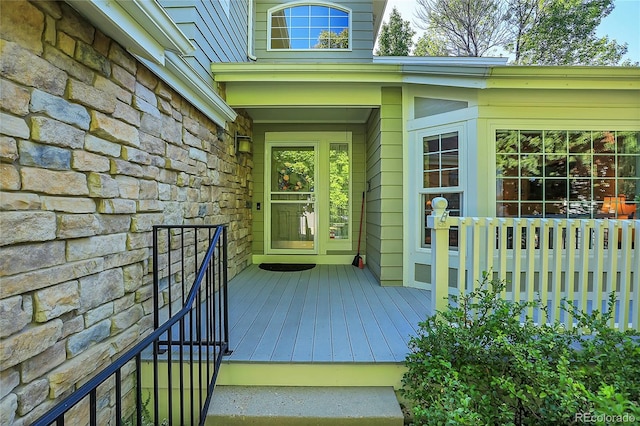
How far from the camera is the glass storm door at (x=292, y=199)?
531cm

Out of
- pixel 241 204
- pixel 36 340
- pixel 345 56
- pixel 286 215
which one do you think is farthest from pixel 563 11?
pixel 36 340

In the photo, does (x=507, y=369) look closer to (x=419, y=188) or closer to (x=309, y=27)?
(x=419, y=188)

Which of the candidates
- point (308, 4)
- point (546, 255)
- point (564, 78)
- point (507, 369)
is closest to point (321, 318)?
point (507, 369)

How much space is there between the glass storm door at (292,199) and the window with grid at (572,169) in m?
2.88

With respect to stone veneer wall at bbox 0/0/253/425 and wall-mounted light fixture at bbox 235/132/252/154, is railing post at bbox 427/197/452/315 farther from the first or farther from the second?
wall-mounted light fixture at bbox 235/132/252/154

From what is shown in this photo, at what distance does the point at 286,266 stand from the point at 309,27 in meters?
4.13

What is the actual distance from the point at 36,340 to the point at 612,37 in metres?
13.7

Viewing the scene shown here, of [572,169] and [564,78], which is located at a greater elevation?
[564,78]

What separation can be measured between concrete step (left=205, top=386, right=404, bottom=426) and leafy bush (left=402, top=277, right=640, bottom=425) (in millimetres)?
190

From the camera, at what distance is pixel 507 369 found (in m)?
1.83

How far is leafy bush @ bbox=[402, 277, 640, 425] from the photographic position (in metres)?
1.54

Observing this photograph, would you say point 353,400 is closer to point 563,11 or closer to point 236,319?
point 236,319

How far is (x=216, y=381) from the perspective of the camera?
6.52ft

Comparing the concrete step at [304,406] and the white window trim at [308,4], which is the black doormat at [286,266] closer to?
the concrete step at [304,406]
